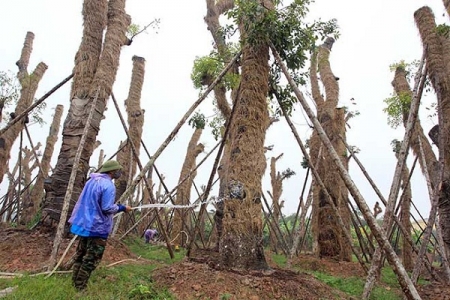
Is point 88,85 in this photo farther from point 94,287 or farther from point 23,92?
point 23,92

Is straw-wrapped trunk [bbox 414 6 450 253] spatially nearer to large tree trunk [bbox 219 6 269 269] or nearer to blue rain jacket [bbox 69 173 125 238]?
large tree trunk [bbox 219 6 269 269]

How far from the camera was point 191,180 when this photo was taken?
1630cm

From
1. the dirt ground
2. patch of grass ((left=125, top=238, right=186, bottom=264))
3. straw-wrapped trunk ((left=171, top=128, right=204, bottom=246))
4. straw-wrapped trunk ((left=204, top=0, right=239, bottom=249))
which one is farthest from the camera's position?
straw-wrapped trunk ((left=171, top=128, right=204, bottom=246))

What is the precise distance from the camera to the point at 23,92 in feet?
35.3

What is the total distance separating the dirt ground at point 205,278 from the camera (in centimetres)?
362

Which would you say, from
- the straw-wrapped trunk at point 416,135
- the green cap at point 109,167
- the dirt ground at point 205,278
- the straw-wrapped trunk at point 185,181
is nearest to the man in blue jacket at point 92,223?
the green cap at point 109,167

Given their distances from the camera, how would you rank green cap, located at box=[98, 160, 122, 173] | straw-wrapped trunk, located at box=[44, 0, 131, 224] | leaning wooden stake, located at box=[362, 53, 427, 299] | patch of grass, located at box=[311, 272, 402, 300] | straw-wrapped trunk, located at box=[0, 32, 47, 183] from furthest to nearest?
straw-wrapped trunk, located at box=[0, 32, 47, 183], straw-wrapped trunk, located at box=[44, 0, 131, 224], patch of grass, located at box=[311, 272, 402, 300], leaning wooden stake, located at box=[362, 53, 427, 299], green cap, located at box=[98, 160, 122, 173]

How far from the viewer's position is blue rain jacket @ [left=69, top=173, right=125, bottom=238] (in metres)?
3.78

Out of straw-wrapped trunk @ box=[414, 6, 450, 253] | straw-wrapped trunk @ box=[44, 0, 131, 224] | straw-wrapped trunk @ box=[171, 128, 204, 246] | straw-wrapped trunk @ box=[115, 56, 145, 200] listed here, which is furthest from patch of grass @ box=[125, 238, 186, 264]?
straw-wrapped trunk @ box=[414, 6, 450, 253]

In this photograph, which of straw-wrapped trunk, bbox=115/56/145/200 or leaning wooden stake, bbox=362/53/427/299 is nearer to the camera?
leaning wooden stake, bbox=362/53/427/299

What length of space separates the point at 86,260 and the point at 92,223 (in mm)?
395

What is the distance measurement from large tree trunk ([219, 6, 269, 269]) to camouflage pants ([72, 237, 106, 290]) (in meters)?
1.54

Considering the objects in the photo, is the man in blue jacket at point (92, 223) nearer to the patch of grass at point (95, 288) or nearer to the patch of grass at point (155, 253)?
the patch of grass at point (95, 288)

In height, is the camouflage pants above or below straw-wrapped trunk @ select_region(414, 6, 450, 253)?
below
